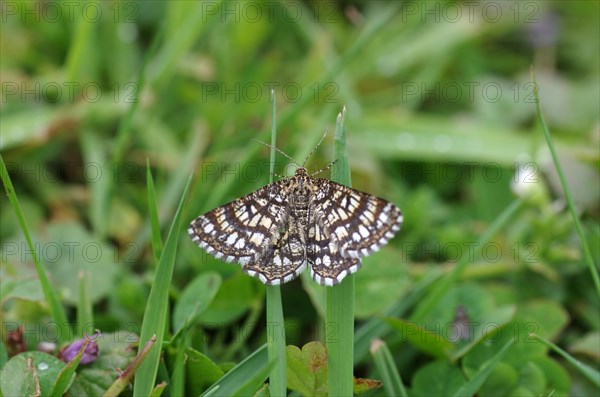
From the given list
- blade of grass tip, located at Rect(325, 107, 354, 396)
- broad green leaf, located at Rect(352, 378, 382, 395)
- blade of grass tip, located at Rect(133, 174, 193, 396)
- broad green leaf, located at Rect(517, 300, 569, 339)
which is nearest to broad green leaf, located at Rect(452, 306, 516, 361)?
broad green leaf, located at Rect(517, 300, 569, 339)

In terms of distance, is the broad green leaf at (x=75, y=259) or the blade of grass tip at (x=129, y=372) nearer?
the blade of grass tip at (x=129, y=372)

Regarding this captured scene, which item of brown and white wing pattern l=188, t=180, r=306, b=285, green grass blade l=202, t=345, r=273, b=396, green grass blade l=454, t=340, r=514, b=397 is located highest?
brown and white wing pattern l=188, t=180, r=306, b=285

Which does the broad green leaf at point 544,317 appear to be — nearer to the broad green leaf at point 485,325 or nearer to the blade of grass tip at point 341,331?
the broad green leaf at point 485,325

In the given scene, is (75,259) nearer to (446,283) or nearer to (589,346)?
(446,283)

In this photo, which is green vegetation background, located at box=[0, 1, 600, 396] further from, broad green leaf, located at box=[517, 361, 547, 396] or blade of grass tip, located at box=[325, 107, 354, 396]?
blade of grass tip, located at box=[325, 107, 354, 396]

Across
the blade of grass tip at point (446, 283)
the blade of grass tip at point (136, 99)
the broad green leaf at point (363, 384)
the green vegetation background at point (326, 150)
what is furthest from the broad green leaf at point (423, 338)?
the blade of grass tip at point (136, 99)

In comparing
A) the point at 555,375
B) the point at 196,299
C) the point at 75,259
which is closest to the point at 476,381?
the point at 555,375
